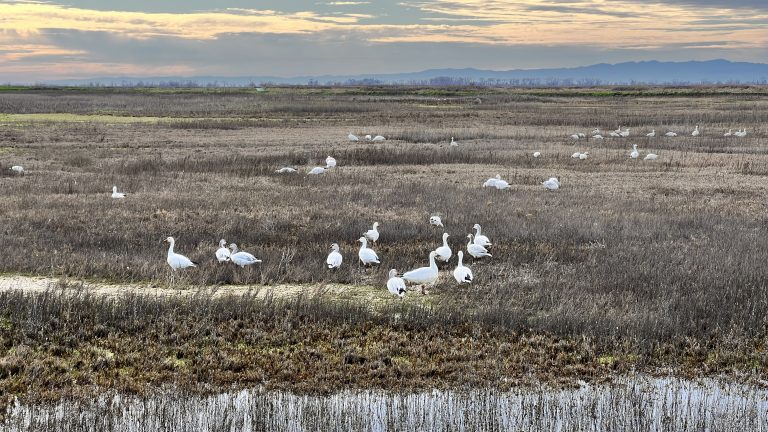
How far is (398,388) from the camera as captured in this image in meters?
10.1

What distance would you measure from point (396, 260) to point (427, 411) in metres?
7.11

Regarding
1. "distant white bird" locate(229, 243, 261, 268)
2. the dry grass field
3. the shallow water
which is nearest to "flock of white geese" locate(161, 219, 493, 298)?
"distant white bird" locate(229, 243, 261, 268)

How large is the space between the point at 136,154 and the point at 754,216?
87.9ft

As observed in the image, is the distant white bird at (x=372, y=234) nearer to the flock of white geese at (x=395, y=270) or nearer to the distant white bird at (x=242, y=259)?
the flock of white geese at (x=395, y=270)

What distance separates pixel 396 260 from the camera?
16312mm

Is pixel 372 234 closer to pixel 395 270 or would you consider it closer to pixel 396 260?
pixel 396 260

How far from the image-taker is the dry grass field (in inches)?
432

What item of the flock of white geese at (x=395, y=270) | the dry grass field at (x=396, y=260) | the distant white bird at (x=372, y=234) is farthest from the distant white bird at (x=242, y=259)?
the distant white bird at (x=372, y=234)

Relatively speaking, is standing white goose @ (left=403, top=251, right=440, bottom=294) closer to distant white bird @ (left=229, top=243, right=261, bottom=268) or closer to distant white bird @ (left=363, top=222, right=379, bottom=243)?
distant white bird @ (left=229, top=243, right=261, bottom=268)

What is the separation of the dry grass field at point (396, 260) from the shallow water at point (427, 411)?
0.52 m

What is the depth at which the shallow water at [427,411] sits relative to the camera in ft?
28.9

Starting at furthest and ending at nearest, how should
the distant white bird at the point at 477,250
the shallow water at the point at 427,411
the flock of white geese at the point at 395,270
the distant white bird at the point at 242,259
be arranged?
the distant white bird at the point at 477,250 → the distant white bird at the point at 242,259 → the flock of white geese at the point at 395,270 → the shallow water at the point at 427,411

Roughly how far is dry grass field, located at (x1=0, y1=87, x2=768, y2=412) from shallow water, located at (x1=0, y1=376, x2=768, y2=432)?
1.69 ft

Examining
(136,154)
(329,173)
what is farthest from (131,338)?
(136,154)
